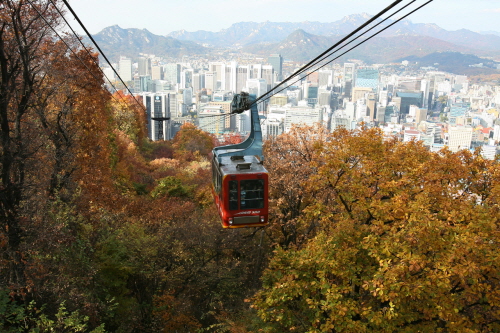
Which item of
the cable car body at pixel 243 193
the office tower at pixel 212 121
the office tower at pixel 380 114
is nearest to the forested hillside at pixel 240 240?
the cable car body at pixel 243 193

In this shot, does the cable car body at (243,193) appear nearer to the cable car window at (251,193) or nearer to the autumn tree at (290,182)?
the cable car window at (251,193)

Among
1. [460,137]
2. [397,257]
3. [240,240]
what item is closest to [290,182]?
[240,240]

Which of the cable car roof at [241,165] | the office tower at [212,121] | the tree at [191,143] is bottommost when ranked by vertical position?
the office tower at [212,121]

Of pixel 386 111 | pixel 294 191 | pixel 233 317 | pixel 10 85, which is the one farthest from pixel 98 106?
pixel 386 111

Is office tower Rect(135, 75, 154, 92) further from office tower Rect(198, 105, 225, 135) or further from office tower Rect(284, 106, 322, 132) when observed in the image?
office tower Rect(284, 106, 322, 132)

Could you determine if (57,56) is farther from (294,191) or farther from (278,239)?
(278,239)

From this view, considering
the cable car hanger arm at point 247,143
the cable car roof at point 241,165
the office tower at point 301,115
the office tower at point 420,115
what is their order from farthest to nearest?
the office tower at point 420,115 < the office tower at point 301,115 < the cable car hanger arm at point 247,143 < the cable car roof at point 241,165

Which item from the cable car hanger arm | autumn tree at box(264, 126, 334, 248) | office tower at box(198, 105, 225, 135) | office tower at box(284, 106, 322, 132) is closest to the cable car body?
the cable car hanger arm

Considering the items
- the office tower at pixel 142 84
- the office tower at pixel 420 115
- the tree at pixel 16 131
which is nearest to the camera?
the tree at pixel 16 131
